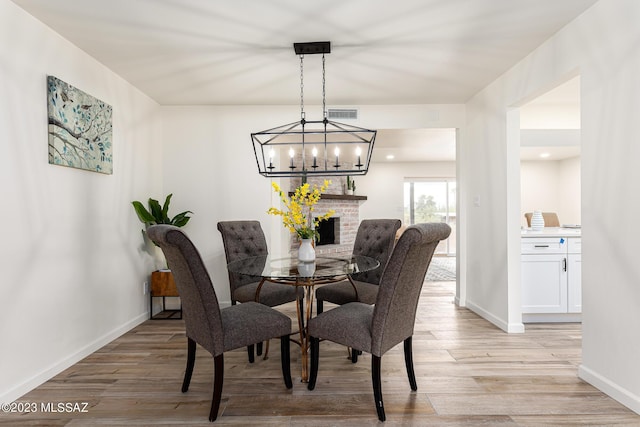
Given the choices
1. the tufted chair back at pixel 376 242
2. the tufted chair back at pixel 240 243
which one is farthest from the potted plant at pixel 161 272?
the tufted chair back at pixel 376 242

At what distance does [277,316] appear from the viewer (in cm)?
208

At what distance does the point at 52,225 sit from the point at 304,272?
1.74 m

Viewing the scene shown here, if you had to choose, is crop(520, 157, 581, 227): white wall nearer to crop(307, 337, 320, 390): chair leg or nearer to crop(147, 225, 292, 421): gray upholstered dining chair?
crop(307, 337, 320, 390): chair leg

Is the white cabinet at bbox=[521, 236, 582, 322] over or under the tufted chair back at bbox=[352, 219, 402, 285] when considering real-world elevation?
under

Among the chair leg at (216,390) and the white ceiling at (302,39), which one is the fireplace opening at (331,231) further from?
the chair leg at (216,390)

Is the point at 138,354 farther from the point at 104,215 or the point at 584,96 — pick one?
the point at 584,96

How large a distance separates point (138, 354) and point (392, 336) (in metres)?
2.03

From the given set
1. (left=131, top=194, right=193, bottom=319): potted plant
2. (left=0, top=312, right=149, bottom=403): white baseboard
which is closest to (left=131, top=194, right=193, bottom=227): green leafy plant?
(left=131, top=194, right=193, bottom=319): potted plant

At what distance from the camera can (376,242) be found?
3115 millimetres

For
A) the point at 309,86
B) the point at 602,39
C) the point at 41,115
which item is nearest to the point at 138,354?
the point at 41,115

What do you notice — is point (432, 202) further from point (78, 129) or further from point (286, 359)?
point (78, 129)

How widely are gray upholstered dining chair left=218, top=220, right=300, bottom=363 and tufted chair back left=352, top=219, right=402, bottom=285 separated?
671 mm

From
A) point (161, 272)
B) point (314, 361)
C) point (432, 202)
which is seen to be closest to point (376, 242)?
point (314, 361)

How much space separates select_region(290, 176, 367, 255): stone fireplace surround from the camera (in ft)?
21.2
